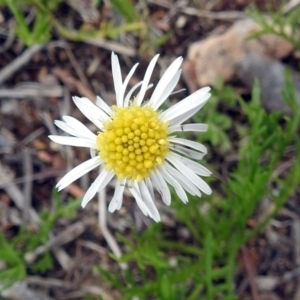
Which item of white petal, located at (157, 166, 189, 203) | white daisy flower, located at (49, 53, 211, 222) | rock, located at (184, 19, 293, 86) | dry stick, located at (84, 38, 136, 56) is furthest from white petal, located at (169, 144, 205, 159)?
dry stick, located at (84, 38, 136, 56)

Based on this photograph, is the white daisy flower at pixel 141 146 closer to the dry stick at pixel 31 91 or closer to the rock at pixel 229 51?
the rock at pixel 229 51

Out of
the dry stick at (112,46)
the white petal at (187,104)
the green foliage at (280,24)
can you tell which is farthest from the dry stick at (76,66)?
the white petal at (187,104)

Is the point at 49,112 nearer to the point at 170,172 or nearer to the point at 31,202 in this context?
the point at 31,202

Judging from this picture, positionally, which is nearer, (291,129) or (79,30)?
(291,129)

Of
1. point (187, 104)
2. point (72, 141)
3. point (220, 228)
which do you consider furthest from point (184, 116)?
point (220, 228)

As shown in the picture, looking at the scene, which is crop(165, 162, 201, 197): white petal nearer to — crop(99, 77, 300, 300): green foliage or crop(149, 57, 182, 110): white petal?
crop(149, 57, 182, 110): white petal

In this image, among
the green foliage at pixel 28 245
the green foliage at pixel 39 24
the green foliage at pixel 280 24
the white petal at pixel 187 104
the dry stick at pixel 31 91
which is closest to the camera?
the white petal at pixel 187 104

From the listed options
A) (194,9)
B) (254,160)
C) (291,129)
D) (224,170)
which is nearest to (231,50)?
(194,9)
